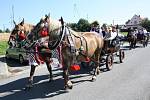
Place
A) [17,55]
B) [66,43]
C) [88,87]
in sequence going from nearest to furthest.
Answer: [66,43] < [88,87] < [17,55]

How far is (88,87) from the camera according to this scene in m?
10.6

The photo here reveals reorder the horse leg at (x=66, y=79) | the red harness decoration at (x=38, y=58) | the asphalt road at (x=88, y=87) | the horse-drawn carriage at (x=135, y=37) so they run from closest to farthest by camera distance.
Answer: the asphalt road at (x=88, y=87), the horse leg at (x=66, y=79), the red harness decoration at (x=38, y=58), the horse-drawn carriage at (x=135, y=37)

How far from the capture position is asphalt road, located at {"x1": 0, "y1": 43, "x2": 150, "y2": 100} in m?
9.38

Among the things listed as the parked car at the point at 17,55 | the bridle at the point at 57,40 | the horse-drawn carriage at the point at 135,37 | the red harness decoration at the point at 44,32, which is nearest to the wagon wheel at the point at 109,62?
the bridle at the point at 57,40

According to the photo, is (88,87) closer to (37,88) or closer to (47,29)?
(37,88)

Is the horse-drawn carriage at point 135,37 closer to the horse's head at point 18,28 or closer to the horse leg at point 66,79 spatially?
the horse leg at point 66,79

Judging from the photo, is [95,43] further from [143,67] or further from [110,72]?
[143,67]

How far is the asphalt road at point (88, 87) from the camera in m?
9.38

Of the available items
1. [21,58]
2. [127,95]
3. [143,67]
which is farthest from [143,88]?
[21,58]

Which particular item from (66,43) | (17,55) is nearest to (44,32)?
(66,43)

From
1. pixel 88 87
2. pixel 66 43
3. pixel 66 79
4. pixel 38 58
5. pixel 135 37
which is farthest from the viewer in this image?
pixel 135 37

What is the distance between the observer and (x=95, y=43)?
1208 cm

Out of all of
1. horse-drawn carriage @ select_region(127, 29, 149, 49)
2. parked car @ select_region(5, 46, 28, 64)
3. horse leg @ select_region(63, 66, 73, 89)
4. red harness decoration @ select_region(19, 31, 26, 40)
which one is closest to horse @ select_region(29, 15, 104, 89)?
horse leg @ select_region(63, 66, 73, 89)

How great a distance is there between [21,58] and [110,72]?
25.7ft
